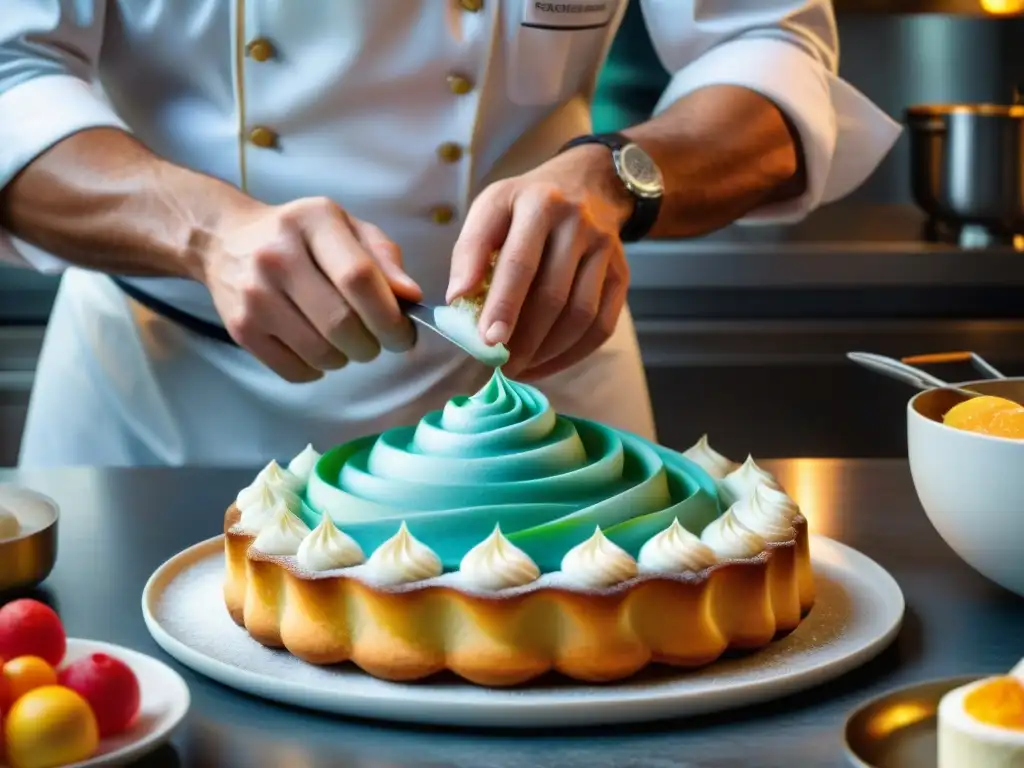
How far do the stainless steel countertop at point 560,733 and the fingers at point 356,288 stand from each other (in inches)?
10.1

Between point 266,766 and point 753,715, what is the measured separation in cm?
32

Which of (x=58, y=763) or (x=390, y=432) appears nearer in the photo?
(x=58, y=763)

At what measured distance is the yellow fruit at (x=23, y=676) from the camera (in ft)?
2.93

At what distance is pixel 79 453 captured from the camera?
6.41 feet

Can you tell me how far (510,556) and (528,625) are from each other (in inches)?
2.0

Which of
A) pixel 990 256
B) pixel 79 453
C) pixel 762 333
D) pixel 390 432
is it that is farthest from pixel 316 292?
pixel 990 256

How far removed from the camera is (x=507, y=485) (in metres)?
1.18

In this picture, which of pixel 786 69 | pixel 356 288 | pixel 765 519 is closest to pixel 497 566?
pixel 765 519

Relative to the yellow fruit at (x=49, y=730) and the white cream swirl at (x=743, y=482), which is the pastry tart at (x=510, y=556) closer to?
the white cream swirl at (x=743, y=482)

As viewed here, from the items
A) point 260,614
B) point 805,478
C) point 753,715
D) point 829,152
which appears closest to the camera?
point 753,715

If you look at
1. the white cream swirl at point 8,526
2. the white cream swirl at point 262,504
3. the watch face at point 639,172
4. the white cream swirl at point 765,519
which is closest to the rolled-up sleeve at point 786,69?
the watch face at point 639,172

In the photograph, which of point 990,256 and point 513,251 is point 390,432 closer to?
point 513,251

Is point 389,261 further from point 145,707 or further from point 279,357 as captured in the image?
point 145,707

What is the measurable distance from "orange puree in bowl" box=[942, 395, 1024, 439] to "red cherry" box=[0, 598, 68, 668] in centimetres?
70
